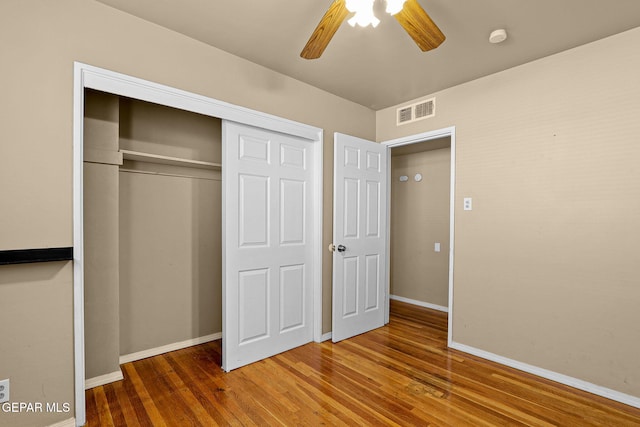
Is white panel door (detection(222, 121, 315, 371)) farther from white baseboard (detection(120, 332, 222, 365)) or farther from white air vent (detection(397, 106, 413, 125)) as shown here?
white air vent (detection(397, 106, 413, 125))

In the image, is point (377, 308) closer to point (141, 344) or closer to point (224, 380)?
point (224, 380)

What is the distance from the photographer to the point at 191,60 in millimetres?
2365

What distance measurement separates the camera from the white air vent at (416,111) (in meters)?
3.36

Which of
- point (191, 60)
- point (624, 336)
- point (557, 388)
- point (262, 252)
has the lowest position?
point (557, 388)

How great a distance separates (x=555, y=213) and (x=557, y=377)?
1.29m

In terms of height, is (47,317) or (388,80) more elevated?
(388,80)

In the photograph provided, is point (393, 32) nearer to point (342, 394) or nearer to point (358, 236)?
point (358, 236)

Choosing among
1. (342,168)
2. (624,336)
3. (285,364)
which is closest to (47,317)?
(285,364)

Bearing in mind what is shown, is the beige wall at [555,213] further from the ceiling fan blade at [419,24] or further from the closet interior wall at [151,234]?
the closet interior wall at [151,234]

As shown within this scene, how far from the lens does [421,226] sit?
4.77 m

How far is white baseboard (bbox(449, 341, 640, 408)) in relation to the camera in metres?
2.22

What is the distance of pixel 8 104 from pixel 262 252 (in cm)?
186

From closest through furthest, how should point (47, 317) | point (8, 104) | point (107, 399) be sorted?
point (8, 104) → point (47, 317) → point (107, 399)

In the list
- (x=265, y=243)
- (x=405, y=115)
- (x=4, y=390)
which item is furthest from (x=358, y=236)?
(x=4, y=390)
